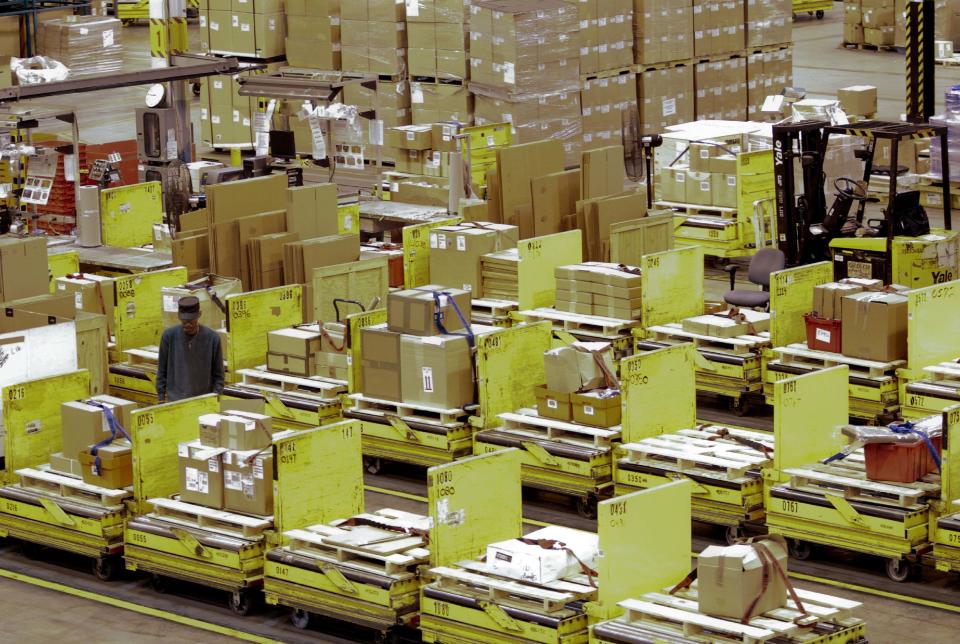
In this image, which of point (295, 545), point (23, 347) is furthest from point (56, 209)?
point (295, 545)

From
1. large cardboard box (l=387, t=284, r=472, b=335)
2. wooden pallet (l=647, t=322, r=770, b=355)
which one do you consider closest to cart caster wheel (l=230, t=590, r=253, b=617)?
large cardboard box (l=387, t=284, r=472, b=335)

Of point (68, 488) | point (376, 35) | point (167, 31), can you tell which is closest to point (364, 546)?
point (68, 488)

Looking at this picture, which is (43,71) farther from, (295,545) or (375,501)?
(295,545)

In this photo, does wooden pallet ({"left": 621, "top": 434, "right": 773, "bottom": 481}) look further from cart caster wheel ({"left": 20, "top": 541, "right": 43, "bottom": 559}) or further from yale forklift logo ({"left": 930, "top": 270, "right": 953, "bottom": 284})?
yale forklift logo ({"left": 930, "top": 270, "right": 953, "bottom": 284})

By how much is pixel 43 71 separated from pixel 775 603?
16012 millimetres

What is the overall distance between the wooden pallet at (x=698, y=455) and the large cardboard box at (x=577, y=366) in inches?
23.7

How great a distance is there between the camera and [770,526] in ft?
38.1

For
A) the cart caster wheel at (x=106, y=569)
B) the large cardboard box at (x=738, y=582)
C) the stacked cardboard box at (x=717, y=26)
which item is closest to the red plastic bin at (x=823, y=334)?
the large cardboard box at (x=738, y=582)

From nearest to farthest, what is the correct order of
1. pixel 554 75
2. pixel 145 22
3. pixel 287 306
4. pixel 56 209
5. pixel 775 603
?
pixel 775 603 < pixel 287 306 < pixel 56 209 < pixel 554 75 < pixel 145 22

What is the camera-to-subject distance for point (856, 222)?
17.0m

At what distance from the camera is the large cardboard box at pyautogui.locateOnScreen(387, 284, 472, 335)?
1311cm

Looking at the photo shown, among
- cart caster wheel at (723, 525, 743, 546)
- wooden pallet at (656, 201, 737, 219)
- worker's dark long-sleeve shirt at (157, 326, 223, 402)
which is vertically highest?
wooden pallet at (656, 201, 737, 219)

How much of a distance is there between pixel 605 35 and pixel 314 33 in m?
3.79

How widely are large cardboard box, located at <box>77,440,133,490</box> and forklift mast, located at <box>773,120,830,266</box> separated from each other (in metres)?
7.49
